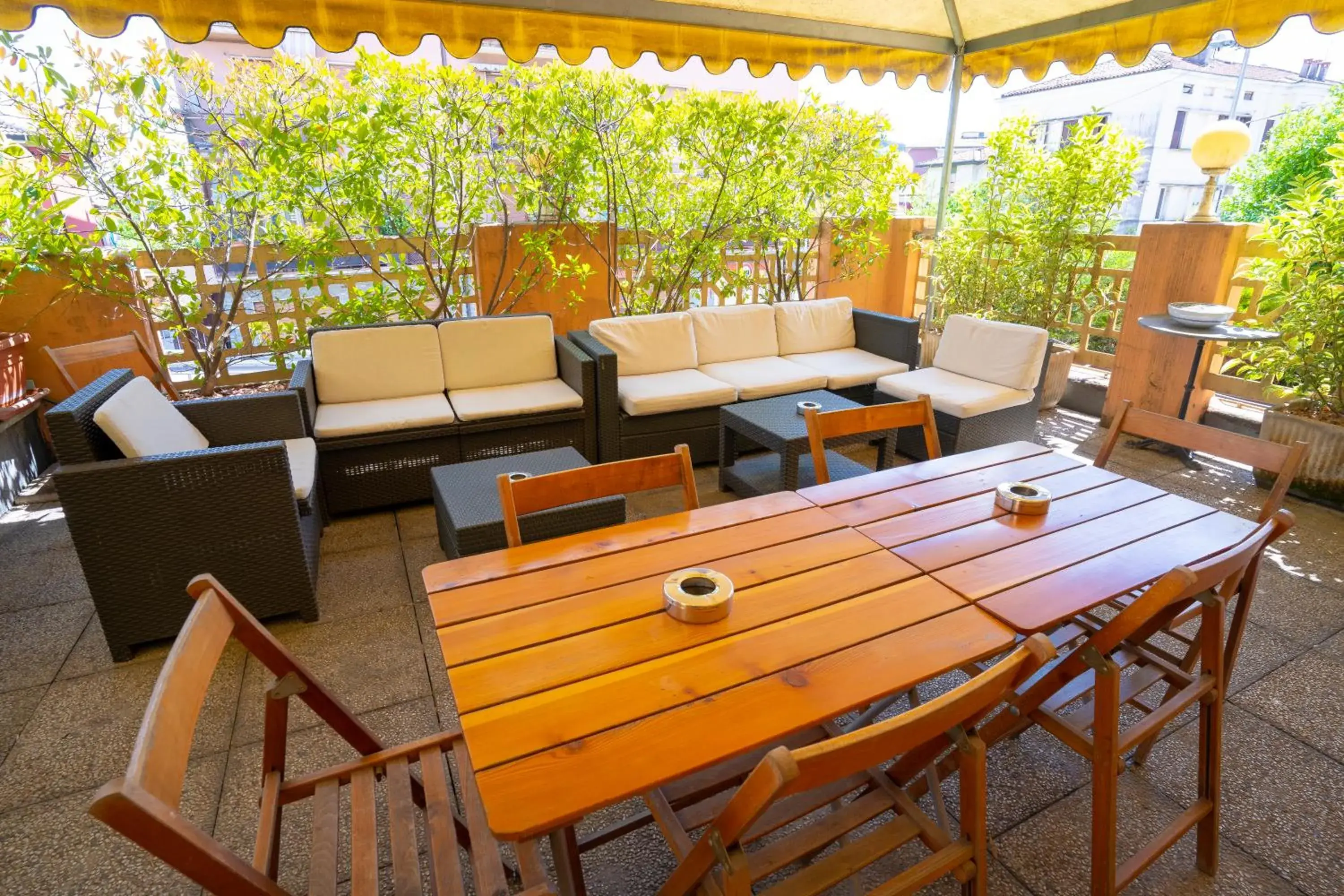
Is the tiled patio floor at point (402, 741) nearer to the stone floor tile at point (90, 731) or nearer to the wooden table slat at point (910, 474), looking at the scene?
the stone floor tile at point (90, 731)

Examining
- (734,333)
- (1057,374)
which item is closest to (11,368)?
(734,333)

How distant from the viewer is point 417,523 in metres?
3.53

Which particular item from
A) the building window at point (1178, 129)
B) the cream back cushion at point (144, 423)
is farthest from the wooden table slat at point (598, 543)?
the building window at point (1178, 129)

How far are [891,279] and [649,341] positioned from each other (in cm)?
353

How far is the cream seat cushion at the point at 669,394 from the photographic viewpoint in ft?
12.7

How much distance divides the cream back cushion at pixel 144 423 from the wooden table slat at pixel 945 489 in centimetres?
236

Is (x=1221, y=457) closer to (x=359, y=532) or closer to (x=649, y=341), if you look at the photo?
(x=649, y=341)

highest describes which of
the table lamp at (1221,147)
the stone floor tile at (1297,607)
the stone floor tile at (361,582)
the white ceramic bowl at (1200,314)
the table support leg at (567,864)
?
the table lamp at (1221,147)

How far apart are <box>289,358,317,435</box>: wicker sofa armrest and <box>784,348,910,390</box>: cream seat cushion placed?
291 centimetres

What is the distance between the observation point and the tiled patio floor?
1655mm

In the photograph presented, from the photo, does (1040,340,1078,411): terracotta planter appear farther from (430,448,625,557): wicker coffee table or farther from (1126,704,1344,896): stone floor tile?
(430,448,625,557): wicker coffee table

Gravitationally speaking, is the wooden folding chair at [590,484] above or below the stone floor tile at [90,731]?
above

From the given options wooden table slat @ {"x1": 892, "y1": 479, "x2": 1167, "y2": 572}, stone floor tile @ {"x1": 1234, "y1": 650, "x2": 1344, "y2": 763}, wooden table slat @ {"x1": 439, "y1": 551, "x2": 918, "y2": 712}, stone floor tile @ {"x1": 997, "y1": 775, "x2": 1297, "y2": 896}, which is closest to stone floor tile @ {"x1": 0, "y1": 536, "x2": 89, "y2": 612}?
wooden table slat @ {"x1": 439, "y1": 551, "x2": 918, "y2": 712}

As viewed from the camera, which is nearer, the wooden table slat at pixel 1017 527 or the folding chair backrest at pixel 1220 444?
the wooden table slat at pixel 1017 527
